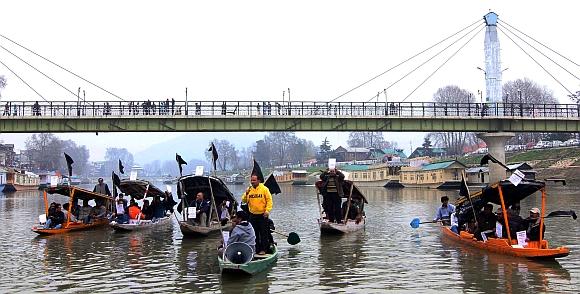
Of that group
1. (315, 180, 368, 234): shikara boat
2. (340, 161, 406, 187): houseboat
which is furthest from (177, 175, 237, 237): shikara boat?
(340, 161, 406, 187): houseboat

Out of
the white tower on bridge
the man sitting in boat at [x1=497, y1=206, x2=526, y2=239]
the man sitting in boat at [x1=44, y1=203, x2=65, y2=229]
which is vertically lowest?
the man sitting in boat at [x1=44, y1=203, x2=65, y2=229]

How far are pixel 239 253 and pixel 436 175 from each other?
61390mm

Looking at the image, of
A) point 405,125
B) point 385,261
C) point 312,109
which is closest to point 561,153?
point 405,125

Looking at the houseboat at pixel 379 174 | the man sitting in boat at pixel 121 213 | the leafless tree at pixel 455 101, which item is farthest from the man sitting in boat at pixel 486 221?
the leafless tree at pixel 455 101

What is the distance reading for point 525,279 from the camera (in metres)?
13.4

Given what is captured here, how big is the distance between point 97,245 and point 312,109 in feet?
90.4

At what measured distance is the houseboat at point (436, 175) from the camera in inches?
2697

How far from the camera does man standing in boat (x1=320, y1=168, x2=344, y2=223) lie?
20859 millimetres

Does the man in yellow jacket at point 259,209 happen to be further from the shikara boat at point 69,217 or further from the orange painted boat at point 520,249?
the shikara boat at point 69,217

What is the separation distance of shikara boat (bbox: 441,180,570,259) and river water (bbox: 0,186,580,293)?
0.27 m

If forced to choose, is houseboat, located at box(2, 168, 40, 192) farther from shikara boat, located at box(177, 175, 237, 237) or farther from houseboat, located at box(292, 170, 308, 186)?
shikara boat, located at box(177, 175, 237, 237)

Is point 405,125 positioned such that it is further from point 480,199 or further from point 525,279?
point 525,279

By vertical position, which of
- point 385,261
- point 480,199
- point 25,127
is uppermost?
point 25,127

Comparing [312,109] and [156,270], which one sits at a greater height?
[312,109]
